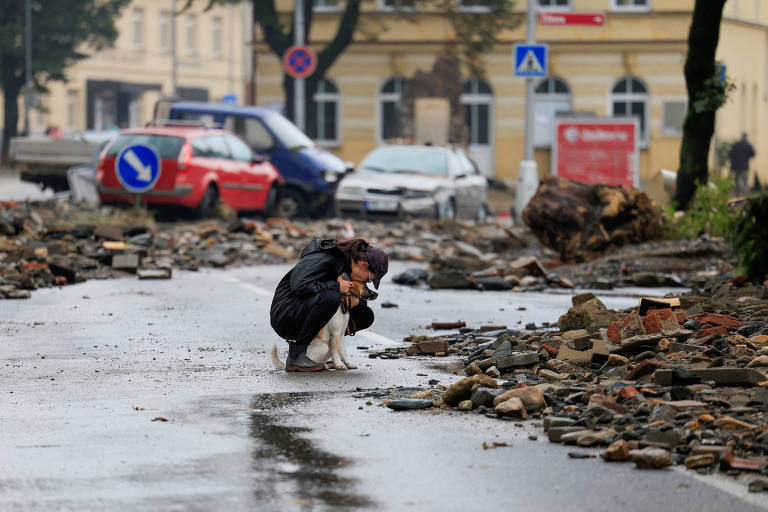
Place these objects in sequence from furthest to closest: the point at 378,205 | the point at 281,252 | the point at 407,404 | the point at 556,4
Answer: the point at 556,4 < the point at 378,205 < the point at 281,252 < the point at 407,404

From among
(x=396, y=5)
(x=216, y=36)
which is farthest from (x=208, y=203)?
(x=216, y=36)

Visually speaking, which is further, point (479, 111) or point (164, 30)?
point (164, 30)

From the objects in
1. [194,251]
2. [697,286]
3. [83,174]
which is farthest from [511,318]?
[83,174]

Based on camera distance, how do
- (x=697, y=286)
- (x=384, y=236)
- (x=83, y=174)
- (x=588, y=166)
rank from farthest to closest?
(x=588, y=166) < (x=83, y=174) < (x=384, y=236) < (x=697, y=286)

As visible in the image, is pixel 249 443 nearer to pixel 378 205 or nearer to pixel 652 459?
pixel 652 459

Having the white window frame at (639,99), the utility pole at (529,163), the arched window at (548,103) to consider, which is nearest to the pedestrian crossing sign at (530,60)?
the utility pole at (529,163)

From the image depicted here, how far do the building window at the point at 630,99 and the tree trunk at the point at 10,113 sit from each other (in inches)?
917

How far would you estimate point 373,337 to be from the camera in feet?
40.0

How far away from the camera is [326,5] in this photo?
5119 cm

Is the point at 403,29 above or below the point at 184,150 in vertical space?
above

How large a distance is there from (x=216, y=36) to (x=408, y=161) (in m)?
65.6

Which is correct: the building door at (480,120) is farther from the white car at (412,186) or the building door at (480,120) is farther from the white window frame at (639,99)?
the white car at (412,186)

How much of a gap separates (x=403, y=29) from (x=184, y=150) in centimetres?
2567

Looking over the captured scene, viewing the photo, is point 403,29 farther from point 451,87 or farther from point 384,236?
point 384,236
